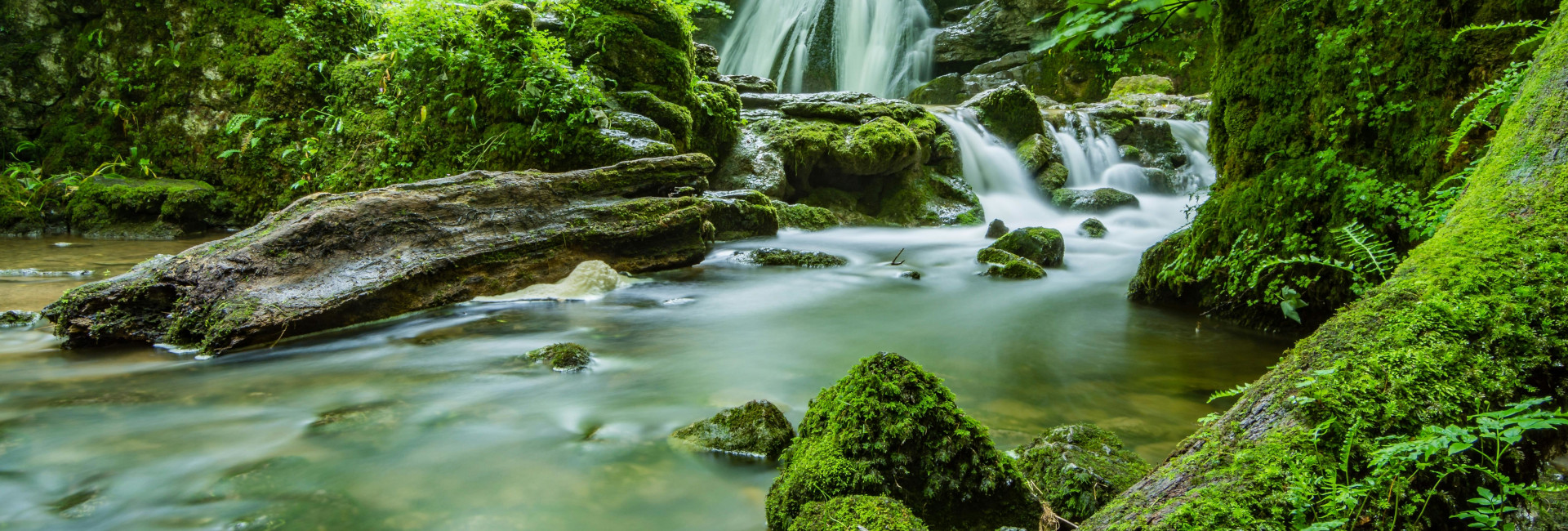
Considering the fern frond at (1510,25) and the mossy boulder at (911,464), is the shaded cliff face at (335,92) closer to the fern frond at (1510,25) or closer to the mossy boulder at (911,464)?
the mossy boulder at (911,464)

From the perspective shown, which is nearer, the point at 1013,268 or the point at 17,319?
the point at 17,319

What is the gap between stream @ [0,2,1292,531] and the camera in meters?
2.72

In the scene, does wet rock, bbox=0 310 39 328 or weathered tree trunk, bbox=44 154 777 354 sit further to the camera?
wet rock, bbox=0 310 39 328

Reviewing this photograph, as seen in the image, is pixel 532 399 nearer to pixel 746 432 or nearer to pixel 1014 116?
pixel 746 432

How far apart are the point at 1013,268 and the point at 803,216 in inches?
155

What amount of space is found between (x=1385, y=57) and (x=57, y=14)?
55.4ft

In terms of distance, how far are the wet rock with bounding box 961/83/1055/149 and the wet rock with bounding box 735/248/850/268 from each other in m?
7.87

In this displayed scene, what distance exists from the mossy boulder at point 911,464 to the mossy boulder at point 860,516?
15cm

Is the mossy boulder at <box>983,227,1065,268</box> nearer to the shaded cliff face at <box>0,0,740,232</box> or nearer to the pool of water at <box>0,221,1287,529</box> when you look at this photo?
the pool of water at <box>0,221,1287,529</box>

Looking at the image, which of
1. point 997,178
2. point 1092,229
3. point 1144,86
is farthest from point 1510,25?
point 1144,86

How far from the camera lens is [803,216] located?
11250 millimetres

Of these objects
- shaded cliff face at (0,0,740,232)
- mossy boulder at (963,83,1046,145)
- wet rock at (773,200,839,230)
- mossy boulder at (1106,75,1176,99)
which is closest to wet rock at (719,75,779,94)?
shaded cliff face at (0,0,740,232)

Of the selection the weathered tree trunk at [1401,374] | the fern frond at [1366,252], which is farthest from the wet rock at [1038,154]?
the weathered tree trunk at [1401,374]

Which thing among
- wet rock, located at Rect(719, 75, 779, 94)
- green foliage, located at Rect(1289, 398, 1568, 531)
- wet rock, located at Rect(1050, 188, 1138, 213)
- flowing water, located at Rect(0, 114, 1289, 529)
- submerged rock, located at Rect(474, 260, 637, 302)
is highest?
wet rock, located at Rect(719, 75, 779, 94)
